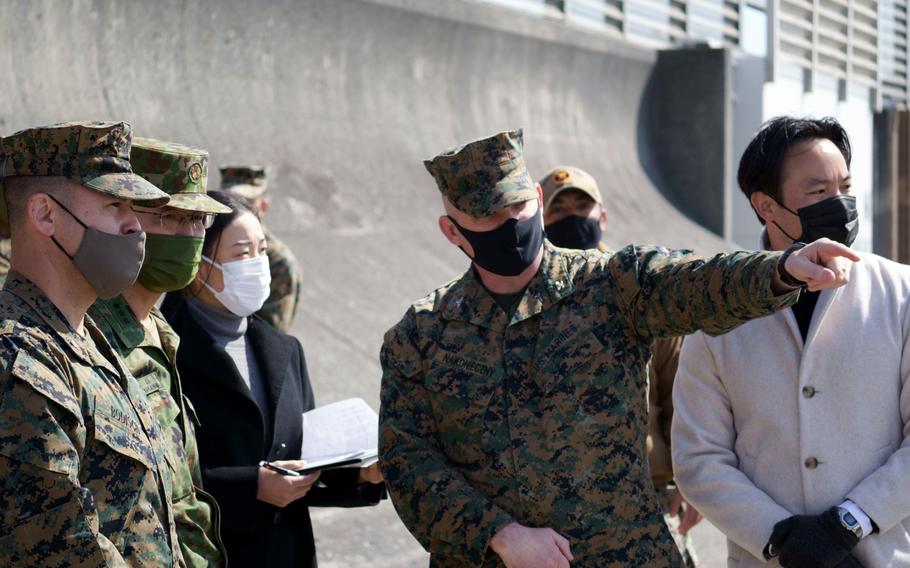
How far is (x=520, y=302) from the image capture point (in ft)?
9.21

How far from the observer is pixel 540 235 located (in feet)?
9.36

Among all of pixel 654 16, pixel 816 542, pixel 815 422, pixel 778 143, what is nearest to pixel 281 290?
pixel 778 143

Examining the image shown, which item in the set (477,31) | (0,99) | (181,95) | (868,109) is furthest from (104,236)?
(868,109)

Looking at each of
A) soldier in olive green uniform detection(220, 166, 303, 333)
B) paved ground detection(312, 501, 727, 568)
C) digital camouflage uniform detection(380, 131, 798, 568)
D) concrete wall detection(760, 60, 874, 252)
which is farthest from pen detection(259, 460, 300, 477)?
concrete wall detection(760, 60, 874, 252)

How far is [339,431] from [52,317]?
4.24ft

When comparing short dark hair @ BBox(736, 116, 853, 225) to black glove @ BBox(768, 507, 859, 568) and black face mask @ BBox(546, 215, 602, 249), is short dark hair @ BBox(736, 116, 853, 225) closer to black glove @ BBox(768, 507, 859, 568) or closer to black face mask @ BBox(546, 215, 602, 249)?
black glove @ BBox(768, 507, 859, 568)

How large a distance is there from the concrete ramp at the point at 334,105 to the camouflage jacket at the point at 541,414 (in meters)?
2.23

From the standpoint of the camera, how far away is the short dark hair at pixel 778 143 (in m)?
2.77

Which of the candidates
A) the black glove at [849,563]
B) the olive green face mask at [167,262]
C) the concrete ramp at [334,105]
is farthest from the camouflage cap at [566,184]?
the concrete ramp at [334,105]

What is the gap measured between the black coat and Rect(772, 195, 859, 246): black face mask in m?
1.38

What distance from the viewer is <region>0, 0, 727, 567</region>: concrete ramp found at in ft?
21.0

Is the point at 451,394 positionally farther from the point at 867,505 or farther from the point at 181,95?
the point at 181,95

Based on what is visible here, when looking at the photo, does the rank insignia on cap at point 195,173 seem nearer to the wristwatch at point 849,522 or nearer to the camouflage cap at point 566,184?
the camouflage cap at point 566,184

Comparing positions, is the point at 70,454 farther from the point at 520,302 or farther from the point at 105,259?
the point at 520,302
